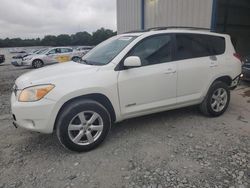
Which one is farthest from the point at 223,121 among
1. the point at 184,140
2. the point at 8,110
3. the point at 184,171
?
the point at 8,110

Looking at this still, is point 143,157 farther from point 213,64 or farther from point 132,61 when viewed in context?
point 213,64

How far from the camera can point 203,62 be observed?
13.3 ft

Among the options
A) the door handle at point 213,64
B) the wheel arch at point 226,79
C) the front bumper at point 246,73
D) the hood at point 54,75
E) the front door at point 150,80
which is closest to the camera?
the hood at point 54,75

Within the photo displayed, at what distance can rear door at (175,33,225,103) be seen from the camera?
3.85 meters

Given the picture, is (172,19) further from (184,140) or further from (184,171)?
(184,171)

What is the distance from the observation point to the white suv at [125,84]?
2920 mm

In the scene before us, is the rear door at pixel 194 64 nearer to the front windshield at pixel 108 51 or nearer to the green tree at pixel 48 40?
the front windshield at pixel 108 51

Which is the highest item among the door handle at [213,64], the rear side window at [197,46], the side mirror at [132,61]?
the rear side window at [197,46]

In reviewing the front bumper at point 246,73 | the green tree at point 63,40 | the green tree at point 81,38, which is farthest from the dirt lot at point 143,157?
the green tree at point 63,40

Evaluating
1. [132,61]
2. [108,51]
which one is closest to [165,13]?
[108,51]

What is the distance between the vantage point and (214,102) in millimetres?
4324

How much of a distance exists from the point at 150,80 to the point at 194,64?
1.00 metres

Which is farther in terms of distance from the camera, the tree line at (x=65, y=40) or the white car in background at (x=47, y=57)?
the tree line at (x=65, y=40)

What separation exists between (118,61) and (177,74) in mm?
1102
